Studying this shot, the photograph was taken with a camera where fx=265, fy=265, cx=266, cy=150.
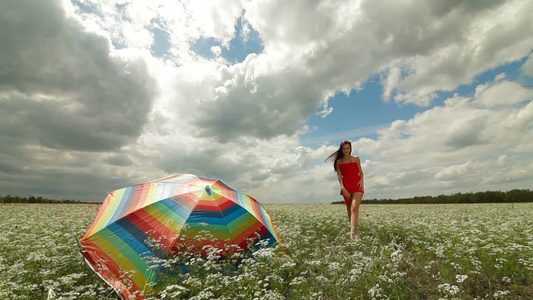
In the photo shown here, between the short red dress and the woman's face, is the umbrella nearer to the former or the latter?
the short red dress

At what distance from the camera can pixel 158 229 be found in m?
5.04

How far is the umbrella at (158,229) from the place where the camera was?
4.66 metres

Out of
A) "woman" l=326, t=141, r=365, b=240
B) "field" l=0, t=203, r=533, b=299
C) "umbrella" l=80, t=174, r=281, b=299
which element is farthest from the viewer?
"woman" l=326, t=141, r=365, b=240

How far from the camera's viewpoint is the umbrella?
15.3 ft

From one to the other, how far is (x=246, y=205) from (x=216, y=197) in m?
0.80

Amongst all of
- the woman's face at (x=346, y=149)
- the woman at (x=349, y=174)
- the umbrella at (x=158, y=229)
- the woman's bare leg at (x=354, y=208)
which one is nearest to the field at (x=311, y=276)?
the umbrella at (x=158, y=229)

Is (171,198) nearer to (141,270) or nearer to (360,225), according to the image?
(141,270)

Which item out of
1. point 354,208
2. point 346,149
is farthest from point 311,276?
point 346,149

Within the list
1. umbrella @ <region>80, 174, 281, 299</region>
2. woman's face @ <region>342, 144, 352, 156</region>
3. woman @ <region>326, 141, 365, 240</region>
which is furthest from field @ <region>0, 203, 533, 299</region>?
woman's face @ <region>342, 144, 352, 156</region>

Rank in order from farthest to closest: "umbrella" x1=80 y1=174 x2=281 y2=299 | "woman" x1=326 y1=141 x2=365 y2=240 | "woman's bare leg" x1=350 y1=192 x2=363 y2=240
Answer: "woman" x1=326 y1=141 x2=365 y2=240 → "woman's bare leg" x1=350 y1=192 x2=363 y2=240 → "umbrella" x1=80 y1=174 x2=281 y2=299

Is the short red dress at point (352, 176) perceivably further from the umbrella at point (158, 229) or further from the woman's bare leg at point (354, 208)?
the umbrella at point (158, 229)

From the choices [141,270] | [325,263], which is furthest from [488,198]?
[141,270]

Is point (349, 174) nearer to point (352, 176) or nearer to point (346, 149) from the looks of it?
point (352, 176)

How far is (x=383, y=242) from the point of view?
314 inches
